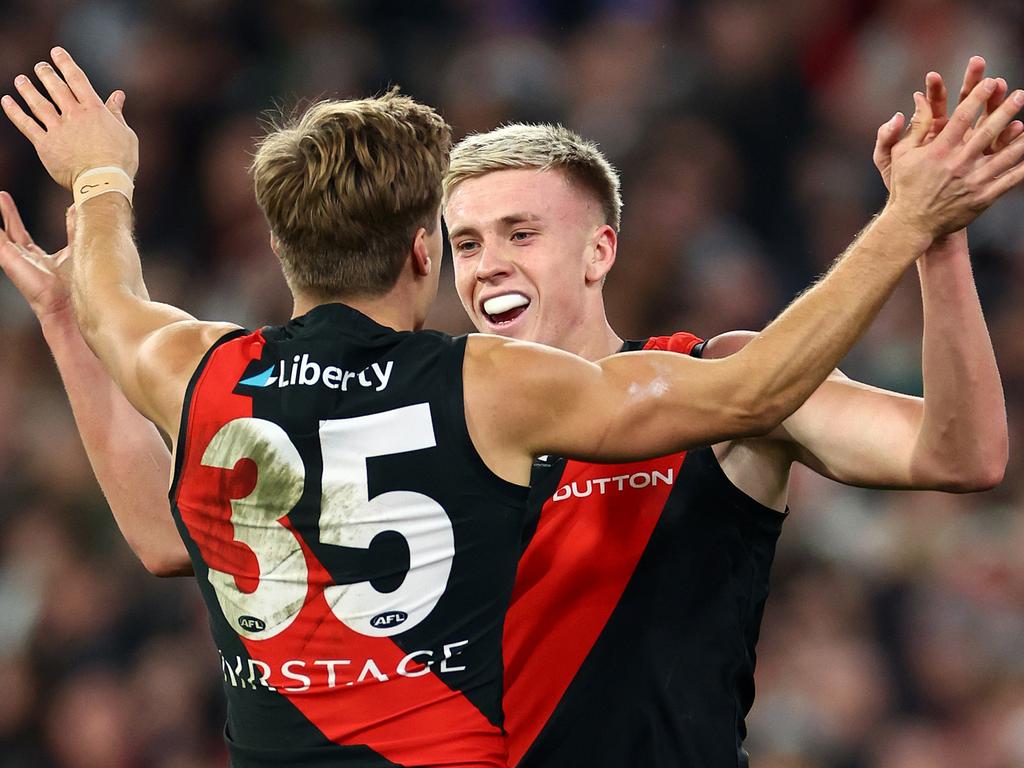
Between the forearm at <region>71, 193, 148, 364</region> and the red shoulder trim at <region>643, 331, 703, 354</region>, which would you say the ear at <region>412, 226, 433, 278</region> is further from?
the red shoulder trim at <region>643, 331, 703, 354</region>

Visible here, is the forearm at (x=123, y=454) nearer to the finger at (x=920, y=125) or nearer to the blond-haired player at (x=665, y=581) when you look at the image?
the blond-haired player at (x=665, y=581)

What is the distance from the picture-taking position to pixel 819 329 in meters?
2.89

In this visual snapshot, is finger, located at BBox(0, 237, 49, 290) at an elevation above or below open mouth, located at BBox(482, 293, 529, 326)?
above

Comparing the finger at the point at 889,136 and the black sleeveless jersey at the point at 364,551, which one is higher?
the finger at the point at 889,136

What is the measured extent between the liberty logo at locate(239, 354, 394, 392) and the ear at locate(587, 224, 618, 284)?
1502mm

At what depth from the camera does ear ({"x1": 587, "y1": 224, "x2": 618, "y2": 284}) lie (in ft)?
14.1

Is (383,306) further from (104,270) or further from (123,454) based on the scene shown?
(123,454)

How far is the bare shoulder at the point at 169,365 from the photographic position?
2.98m

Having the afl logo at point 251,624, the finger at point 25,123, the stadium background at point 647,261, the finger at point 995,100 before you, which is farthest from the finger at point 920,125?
the stadium background at point 647,261

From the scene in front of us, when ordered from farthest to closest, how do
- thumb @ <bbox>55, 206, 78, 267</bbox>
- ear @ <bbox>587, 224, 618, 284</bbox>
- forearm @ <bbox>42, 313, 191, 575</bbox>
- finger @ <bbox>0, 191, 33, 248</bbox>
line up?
ear @ <bbox>587, 224, 618, 284</bbox> → finger @ <bbox>0, 191, 33, 248</bbox> → forearm @ <bbox>42, 313, 191, 575</bbox> → thumb @ <bbox>55, 206, 78, 267</bbox>

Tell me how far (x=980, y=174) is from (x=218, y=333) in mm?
1569

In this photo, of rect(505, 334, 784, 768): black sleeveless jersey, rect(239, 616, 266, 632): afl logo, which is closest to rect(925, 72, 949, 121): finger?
rect(505, 334, 784, 768): black sleeveless jersey

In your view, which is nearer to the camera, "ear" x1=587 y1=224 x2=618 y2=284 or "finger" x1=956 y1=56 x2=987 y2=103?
"finger" x1=956 y1=56 x2=987 y2=103

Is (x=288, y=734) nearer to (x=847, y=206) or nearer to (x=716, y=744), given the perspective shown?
(x=716, y=744)
